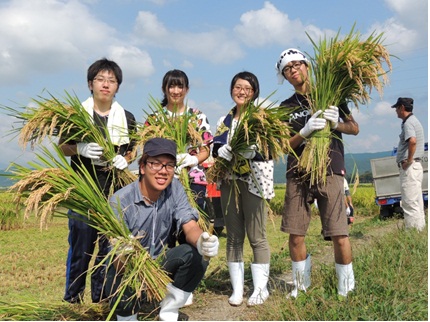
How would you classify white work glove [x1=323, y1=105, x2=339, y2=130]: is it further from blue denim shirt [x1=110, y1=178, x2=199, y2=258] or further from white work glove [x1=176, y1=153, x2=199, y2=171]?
blue denim shirt [x1=110, y1=178, x2=199, y2=258]

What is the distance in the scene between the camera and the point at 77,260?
298 centimetres

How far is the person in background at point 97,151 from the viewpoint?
290cm

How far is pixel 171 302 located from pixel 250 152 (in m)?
1.11

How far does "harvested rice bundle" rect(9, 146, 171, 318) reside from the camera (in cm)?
241

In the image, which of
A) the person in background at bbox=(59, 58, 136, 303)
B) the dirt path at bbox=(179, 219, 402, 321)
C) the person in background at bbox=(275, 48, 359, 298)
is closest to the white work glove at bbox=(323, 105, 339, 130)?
the person in background at bbox=(275, 48, 359, 298)

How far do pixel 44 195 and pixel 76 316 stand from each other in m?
0.83

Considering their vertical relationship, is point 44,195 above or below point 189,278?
above

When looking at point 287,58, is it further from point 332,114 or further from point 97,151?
point 97,151

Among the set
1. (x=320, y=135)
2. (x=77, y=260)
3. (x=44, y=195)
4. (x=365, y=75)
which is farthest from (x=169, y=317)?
(x=365, y=75)

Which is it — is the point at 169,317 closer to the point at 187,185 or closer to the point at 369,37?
the point at 187,185

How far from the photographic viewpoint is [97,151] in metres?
2.86

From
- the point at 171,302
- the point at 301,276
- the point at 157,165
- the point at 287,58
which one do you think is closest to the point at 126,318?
the point at 171,302

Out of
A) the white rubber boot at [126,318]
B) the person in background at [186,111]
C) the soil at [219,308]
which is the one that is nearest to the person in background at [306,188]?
the soil at [219,308]

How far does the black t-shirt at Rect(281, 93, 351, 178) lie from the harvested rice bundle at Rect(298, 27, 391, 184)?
70 mm
